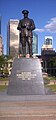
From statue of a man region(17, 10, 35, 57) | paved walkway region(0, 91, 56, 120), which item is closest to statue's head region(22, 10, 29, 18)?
statue of a man region(17, 10, 35, 57)

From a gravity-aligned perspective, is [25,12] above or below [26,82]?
above

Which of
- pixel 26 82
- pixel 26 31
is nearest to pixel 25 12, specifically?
pixel 26 31

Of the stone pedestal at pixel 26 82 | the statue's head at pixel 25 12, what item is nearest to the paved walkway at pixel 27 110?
the stone pedestal at pixel 26 82

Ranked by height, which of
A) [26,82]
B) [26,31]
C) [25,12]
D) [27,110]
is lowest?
[26,82]

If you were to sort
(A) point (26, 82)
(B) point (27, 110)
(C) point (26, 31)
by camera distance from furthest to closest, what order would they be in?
(C) point (26, 31)
(A) point (26, 82)
(B) point (27, 110)

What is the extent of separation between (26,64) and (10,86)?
1.77 meters

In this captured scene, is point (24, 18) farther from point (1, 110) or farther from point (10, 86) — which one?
point (1, 110)

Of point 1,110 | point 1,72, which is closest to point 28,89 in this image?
point 1,110

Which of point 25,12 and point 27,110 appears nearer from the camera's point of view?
point 27,110

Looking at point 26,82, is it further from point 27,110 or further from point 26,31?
point 27,110

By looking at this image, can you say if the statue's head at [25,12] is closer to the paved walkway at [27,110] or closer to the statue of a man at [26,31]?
the statue of a man at [26,31]

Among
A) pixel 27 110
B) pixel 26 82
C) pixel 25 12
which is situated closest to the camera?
pixel 27 110

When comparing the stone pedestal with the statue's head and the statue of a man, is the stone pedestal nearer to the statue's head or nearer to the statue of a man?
the statue of a man

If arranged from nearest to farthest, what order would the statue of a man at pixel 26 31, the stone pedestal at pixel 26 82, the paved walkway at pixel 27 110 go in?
the paved walkway at pixel 27 110 → the stone pedestal at pixel 26 82 → the statue of a man at pixel 26 31
